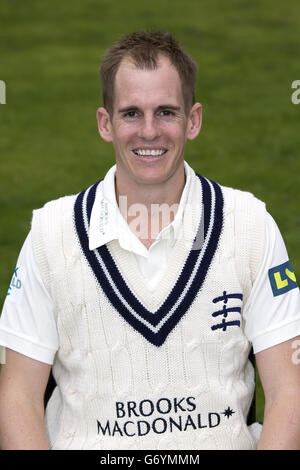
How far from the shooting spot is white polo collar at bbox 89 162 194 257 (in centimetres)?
329

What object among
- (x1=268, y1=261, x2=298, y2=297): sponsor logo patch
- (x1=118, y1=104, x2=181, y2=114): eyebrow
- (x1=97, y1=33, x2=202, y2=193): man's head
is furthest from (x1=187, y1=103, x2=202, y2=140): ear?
(x1=268, y1=261, x2=298, y2=297): sponsor logo patch

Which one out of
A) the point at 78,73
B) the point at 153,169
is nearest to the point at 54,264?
the point at 153,169

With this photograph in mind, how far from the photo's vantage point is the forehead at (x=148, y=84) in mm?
3213

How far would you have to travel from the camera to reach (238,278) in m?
3.28

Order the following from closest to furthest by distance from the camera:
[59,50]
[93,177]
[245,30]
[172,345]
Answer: [172,345], [93,177], [59,50], [245,30]

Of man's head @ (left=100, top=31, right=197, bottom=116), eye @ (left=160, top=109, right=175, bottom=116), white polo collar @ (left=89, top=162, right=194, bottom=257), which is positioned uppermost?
man's head @ (left=100, top=31, right=197, bottom=116)

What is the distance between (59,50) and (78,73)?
3.54 feet

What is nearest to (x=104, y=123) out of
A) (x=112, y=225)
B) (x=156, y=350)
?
(x=112, y=225)

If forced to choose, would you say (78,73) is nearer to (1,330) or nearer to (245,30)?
(245,30)

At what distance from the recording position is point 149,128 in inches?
127

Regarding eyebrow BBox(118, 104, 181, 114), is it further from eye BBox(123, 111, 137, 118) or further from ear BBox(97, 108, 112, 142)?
ear BBox(97, 108, 112, 142)

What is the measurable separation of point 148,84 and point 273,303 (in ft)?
2.90

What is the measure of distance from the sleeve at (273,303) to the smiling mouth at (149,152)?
0.47 m

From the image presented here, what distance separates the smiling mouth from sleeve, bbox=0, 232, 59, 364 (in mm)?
501
